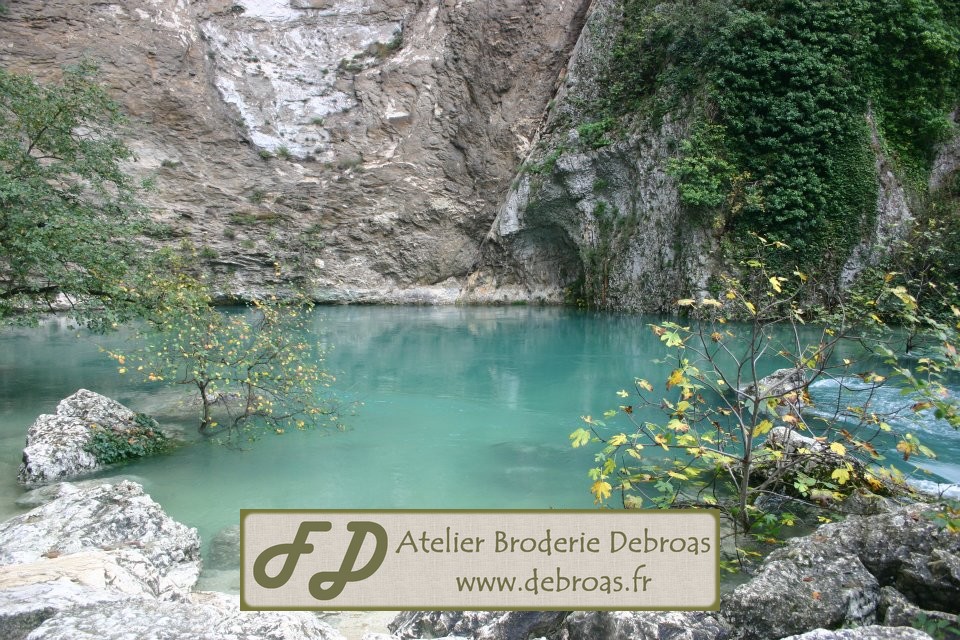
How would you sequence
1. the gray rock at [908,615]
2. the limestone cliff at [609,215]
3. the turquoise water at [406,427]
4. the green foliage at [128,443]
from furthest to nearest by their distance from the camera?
the limestone cliff at [609,215] < the green foliage at [128,443] < the turquoise water at [406,427] < the gray rock at [908,615]

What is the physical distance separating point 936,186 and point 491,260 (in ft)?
46.3

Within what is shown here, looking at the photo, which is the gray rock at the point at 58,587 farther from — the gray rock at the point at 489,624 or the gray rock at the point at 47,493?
the gray rock at the point at 47,493

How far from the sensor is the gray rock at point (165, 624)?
2100 millimetres

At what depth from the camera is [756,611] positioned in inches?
111

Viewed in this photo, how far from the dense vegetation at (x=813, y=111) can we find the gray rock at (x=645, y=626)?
1481 centimetres

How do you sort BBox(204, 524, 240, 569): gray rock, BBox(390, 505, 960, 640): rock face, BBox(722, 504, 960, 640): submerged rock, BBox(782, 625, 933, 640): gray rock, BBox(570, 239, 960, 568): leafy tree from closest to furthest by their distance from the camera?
1. BBox(782, 625, 933, 640): gray rock
2. BBox(390, 505, 960, 640): rock face
3. BBox(722, 504, 960, 640): submerged rock
4. BBox(570, 239, 960, 568): leafy tree
5. BBox(204, 524, 240, 569): gray rock

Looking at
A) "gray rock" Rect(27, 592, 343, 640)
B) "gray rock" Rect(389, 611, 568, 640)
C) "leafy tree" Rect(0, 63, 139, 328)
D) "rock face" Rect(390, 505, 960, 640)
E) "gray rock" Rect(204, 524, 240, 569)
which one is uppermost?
"leafy tree" Rect(0, 63, 139, 328)

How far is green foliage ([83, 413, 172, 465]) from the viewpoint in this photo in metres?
6.34

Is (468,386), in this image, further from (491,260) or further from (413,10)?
(413,10)

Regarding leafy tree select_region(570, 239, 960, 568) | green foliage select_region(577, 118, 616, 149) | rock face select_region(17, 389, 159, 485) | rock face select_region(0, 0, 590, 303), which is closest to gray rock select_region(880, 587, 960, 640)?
leafy tree select_region(570, 239, 960, 568)

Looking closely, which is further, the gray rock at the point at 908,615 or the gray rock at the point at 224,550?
the gray rock at the point at 224,550

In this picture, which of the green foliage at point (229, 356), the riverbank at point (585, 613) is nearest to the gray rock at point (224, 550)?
the riverbank at point (585, 613)

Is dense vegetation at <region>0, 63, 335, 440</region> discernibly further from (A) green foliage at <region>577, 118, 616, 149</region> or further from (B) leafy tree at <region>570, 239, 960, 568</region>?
(A) green foliage at <region>577, 118, 616, 149</region>

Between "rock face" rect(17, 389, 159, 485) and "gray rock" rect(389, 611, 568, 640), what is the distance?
4638 mm
